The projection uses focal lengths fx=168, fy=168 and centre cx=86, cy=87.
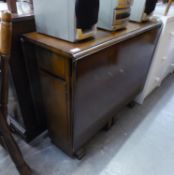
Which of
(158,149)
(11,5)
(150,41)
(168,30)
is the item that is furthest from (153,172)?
(11,5)

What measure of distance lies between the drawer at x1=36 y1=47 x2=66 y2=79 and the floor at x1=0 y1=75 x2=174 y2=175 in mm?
678

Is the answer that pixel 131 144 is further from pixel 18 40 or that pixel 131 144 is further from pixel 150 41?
pixel 18 40

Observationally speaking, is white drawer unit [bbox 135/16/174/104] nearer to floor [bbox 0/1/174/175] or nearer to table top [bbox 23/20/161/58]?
floor [bbox 0/1/174/175]

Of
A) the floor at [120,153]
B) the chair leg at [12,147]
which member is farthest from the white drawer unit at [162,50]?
the chair leg at [12,147]

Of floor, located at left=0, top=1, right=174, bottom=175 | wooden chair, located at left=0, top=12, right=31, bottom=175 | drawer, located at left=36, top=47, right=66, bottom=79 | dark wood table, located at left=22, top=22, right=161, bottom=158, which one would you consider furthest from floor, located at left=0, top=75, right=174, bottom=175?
drawer, located at left=36, top=47, right=66, bottom=79

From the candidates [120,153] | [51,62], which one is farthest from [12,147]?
[120,153]

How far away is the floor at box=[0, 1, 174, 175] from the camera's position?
1116 mm

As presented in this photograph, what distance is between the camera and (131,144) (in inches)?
51.4

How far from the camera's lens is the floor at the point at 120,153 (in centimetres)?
112

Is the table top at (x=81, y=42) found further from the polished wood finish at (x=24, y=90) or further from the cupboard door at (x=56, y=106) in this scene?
the cupboard door at (x=56, y=106)

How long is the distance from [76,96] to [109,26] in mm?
444

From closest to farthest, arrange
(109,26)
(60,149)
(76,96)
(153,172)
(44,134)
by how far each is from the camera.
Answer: (76,96)
(109,26)
(153,172)
(60,149)
(44,134)

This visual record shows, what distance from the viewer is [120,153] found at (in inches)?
48.4

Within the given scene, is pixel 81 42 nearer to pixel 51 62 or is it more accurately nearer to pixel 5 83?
pixel 51 62
